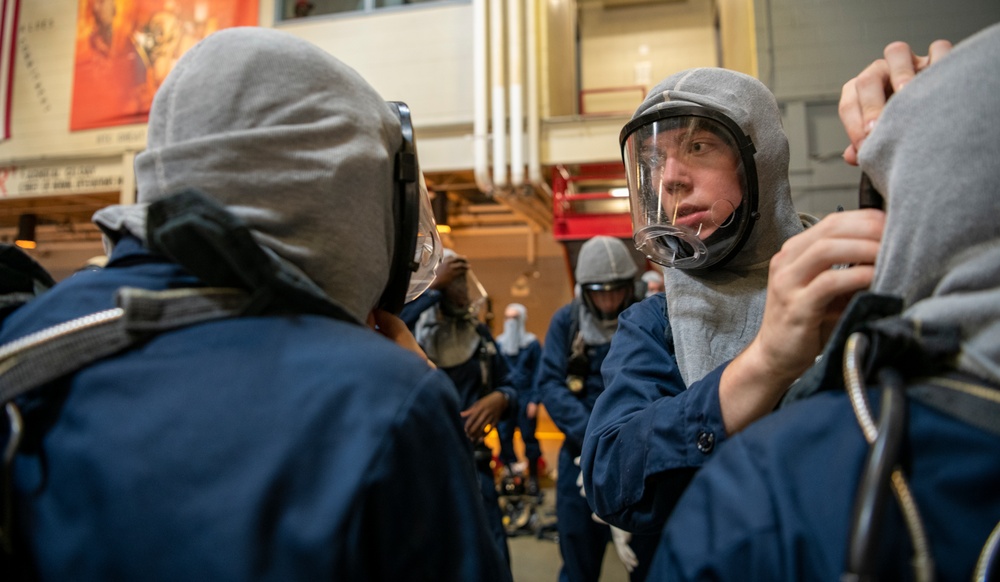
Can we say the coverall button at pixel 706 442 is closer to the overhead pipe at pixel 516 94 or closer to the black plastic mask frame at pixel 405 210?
the black plastic mask frame at pixel 405 210

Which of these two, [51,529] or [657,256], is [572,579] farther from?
[51,529]

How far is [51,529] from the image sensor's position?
67cm

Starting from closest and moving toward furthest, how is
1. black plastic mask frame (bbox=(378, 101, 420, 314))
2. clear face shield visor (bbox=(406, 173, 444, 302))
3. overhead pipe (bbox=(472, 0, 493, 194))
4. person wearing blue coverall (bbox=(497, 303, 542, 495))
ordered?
black plastic mask frame (bbox=(378, 101, 420, 314)) → clear face shield visor (bbox=(406, 173, 444, 302)) → person wearing blue coverall (bbox=(497, 303, 542, 495)) → overhead pipe (bbox=(472, 0, 493, 194))

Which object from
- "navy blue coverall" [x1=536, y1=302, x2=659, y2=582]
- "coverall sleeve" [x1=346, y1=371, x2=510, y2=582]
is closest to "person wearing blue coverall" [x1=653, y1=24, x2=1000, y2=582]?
"coverall sleeve" [x1=346, y1=371, x2=510, y2=582]

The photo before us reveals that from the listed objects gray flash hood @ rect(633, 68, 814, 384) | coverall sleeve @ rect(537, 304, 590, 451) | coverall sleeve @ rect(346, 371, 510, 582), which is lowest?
coverall sleeve @ rect(537, 304, 590, 451)

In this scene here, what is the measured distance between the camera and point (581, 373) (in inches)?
153

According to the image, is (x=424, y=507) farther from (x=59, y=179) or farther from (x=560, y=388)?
(x=59, y=179)

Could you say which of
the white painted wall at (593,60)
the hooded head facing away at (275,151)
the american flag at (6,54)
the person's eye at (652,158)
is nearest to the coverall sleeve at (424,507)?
the hooded head facing away at (275,151)

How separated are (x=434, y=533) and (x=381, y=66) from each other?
7240mm

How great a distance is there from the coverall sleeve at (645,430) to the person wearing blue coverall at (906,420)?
355 mm

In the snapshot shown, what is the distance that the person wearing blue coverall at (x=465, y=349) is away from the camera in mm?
3961

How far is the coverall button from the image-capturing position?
3.42 feet

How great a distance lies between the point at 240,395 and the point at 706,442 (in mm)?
768

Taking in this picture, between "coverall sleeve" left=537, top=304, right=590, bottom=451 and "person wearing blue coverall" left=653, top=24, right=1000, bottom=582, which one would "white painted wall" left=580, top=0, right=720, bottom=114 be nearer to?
Result: "coverall sleeve" left=537, top=304, right=590, bottom=451
